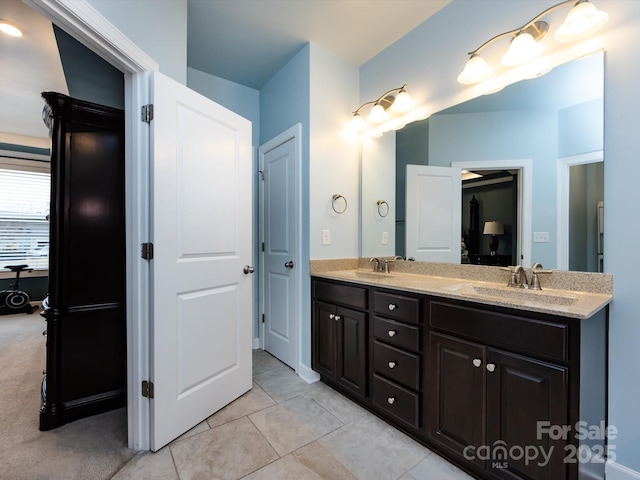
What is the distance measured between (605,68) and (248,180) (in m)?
2.04

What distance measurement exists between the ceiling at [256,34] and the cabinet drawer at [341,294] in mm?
1920

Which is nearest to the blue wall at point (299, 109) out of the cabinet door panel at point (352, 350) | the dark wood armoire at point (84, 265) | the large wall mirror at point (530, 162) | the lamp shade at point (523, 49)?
the cabinet door panel at point (352, 350)

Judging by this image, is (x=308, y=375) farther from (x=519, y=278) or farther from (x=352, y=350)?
(x=519, y=278)

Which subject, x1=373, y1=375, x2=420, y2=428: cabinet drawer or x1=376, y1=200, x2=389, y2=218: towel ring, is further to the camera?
x1=376, y1=200, x2=389, y2=218: towel ring

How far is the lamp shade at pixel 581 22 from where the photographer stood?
1.26 metres

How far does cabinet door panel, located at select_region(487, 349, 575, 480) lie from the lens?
106cm

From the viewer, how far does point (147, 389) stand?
5.03 ft

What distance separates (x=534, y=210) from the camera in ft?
5.32

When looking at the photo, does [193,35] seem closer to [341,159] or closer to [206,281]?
[341,159]

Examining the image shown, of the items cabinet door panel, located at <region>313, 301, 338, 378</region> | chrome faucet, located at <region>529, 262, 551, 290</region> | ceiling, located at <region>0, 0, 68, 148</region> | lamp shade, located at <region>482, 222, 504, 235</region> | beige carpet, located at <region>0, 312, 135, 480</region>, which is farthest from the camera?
cabinet door panel, located at <region>313, 301, 338, 378</region>

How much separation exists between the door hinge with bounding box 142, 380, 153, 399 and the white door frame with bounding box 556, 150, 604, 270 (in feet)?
7.35

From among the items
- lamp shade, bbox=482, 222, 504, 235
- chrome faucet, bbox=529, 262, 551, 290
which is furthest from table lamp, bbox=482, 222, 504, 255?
chrome faucet, bbox=529, 262, 551, 290

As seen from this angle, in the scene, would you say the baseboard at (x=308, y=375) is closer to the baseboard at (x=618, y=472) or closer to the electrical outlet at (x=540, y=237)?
the baseboard at (x=618, y=472)

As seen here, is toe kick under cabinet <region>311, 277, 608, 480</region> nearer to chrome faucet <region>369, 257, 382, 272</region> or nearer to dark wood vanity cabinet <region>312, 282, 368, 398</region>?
dark wood vanity cabinet <region>312, 282, 368, 398</region>
